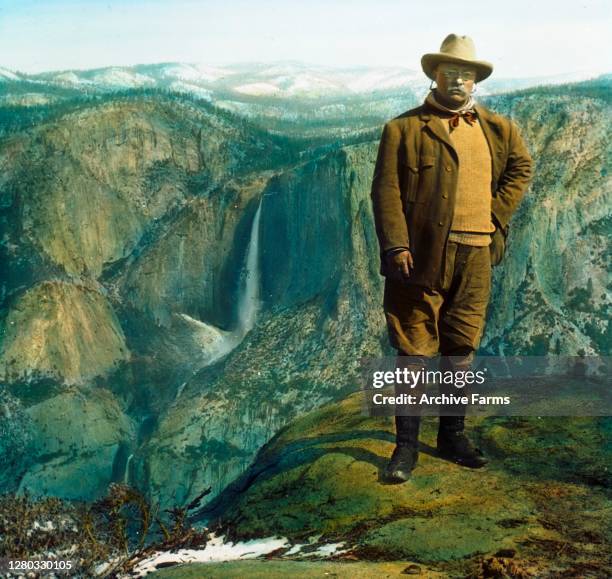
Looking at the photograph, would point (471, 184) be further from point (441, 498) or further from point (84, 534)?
point (84, 534)

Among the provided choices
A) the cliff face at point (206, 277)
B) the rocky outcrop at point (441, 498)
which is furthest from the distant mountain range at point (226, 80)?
the rocky outcrop at point (441, 498)

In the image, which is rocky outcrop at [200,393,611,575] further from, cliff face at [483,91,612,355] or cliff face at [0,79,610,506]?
cliff face at [483,91,612,355]

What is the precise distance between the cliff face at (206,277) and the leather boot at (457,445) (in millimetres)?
15470

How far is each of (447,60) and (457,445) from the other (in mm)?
2770

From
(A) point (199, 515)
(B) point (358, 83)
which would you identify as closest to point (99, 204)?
(A) point (199, 515)

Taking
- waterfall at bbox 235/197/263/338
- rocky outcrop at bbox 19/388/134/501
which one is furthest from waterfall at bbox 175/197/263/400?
rocky outcrop at bbox 19/388/134/501

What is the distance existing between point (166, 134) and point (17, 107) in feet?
34.8

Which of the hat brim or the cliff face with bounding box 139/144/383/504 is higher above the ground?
the hat brim

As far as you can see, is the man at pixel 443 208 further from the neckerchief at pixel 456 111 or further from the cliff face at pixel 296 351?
the cliff face at pixel 296 351

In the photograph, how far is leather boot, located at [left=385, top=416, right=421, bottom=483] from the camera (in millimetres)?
5777

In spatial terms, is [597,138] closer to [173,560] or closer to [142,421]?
[142,421]

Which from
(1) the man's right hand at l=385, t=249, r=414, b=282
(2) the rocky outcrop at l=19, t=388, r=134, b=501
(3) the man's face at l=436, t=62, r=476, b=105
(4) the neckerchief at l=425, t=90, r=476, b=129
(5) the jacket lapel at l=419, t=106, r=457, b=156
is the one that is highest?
(3) the man's face at l=436, t=62, r=476, b=105

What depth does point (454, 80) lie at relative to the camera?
215 inches

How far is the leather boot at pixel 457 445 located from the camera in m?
6.04
